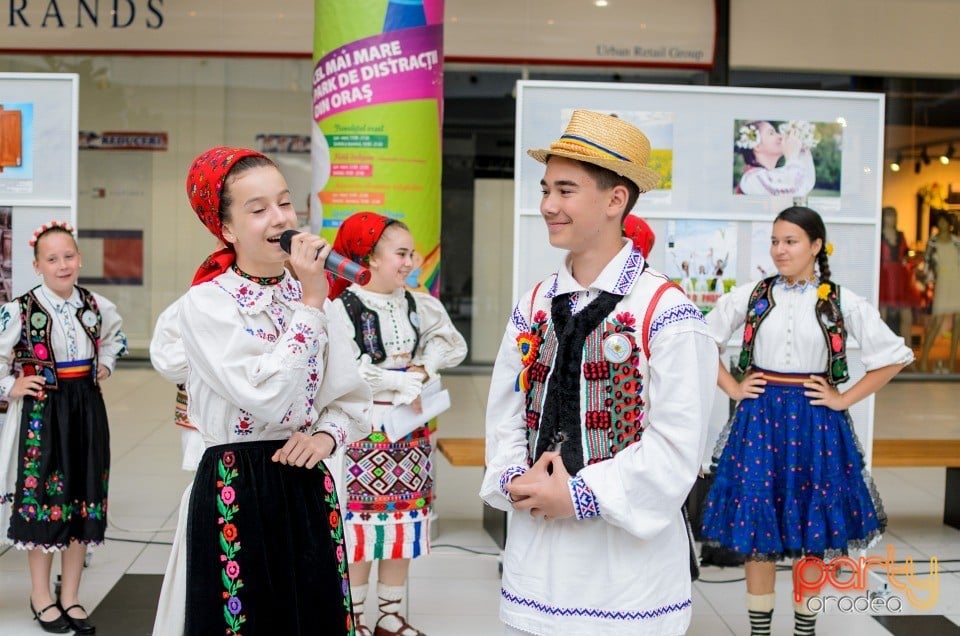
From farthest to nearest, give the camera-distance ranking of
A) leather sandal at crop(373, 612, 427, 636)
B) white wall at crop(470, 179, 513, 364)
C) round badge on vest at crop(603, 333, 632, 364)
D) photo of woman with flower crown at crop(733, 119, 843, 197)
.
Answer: white wall at crop(470, 179, 513, 364), photo of woman with flower crown at crop(733, 119, 843, 197), leather sandal at crop(373, 612, 427, 636), round badge on vest at crop(603, 333, 632, 364)

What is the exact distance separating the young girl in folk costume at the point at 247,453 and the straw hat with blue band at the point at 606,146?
1.92 feet

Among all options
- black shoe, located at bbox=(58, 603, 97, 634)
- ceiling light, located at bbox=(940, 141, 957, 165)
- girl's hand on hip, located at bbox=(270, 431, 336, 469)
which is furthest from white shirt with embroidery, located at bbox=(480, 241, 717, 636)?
ceiling light, located at bbox=(940, 141, 957, 165)

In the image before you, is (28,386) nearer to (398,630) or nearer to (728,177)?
(398,630)

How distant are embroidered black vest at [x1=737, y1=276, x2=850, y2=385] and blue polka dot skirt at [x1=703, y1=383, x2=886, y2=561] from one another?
0.45 feet

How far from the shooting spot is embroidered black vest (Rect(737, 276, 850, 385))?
3969 millimetres

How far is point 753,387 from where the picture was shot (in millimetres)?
4051

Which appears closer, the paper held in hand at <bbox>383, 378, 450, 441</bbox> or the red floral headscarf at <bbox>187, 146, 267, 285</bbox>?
the red floral headscarf at <bbox>187, 146, 267, 285</bbox>

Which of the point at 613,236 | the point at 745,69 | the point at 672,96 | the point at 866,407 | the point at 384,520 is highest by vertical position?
the point at 745,69

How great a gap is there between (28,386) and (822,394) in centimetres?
294

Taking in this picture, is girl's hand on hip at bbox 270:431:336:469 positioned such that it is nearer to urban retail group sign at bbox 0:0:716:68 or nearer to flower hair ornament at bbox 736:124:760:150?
flower hair ornament at bbox 736:124:760:150

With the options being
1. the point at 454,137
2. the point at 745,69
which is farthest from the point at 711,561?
the point at 454,137

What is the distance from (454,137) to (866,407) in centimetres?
718

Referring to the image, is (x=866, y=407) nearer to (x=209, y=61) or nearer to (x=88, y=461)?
(x=88, y=461)

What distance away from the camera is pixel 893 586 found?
190 inches
